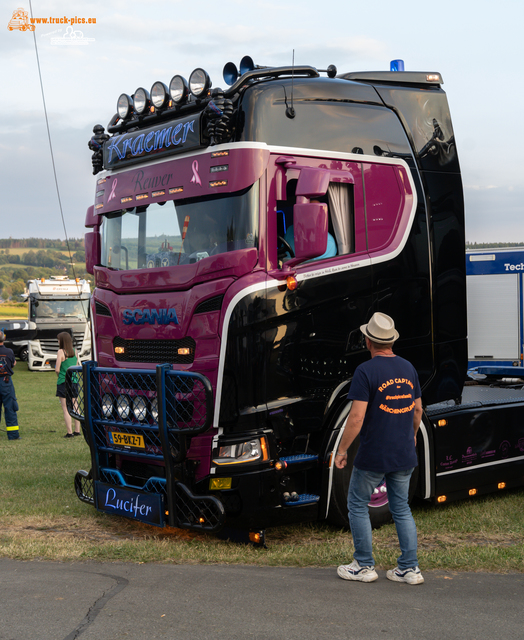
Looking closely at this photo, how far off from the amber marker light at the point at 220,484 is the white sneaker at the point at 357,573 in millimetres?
1122

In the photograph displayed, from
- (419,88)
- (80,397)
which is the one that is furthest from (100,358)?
(419,88)

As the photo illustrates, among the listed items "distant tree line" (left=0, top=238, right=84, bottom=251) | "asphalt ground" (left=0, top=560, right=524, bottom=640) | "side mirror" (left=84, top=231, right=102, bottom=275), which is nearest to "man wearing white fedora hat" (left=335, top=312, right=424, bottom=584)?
"asphalt ground" (left=0, top=560, right=524, bottom=640)

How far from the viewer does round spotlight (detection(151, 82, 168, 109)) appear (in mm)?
6785

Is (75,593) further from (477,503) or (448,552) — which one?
(477,503)

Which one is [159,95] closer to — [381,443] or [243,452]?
[243,452]

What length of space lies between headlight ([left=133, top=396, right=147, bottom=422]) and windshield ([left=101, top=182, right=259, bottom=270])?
1.15 m

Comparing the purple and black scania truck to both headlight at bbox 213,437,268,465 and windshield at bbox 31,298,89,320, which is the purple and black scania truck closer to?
headlight at bbox 213,437,268,465

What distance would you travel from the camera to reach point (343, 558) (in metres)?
5.81

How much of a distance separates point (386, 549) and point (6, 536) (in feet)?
10.8

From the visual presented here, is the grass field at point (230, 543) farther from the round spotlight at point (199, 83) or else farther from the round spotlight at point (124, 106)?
the round spotlight at point (124, 106)

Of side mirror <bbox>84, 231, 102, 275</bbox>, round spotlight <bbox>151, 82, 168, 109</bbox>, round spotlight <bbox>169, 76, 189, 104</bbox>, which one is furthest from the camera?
side mirror <bbox>84, 231, 102, 275</bbox>

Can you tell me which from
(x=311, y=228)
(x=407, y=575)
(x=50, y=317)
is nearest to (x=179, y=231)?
(x=311, y=228)

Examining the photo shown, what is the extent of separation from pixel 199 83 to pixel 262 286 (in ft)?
6.19

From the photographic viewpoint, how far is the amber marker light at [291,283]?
19.7 feet
